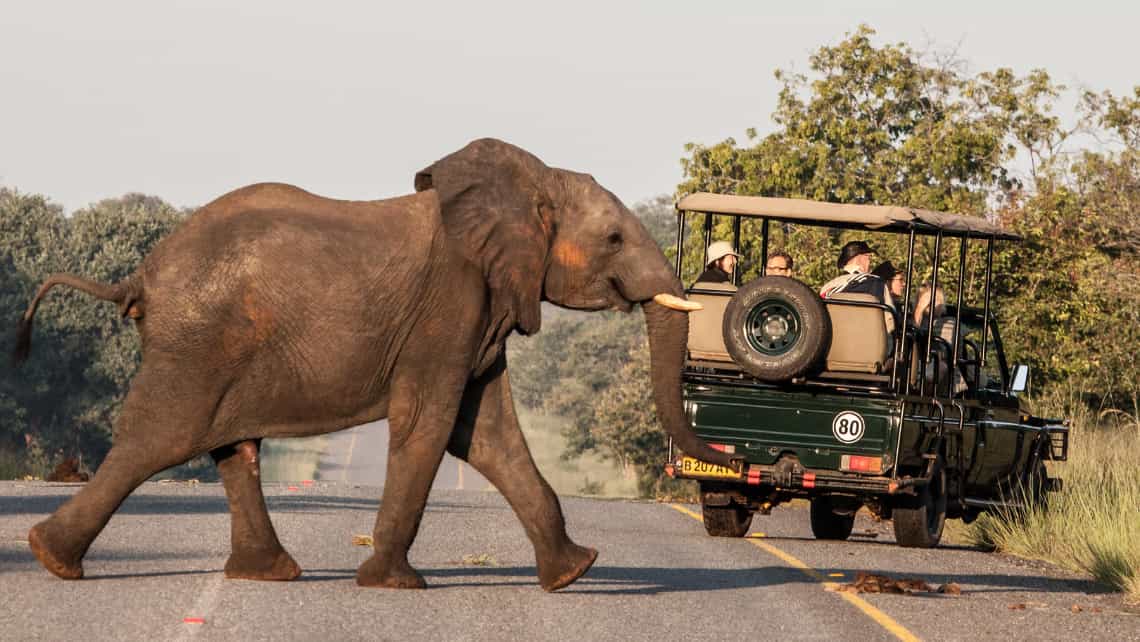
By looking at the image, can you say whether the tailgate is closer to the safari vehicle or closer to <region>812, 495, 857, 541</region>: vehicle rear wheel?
the safari vehicle

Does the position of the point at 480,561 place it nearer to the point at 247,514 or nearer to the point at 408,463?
the point at 247,514

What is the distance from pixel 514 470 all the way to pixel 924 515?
230 inches

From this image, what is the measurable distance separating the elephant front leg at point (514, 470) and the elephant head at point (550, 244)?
0.59m

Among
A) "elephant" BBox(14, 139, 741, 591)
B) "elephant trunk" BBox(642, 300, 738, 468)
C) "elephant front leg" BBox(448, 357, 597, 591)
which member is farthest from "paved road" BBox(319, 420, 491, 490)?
"elephant" BBox(14, 139, 741, 591)

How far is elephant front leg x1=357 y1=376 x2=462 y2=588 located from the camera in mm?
11547

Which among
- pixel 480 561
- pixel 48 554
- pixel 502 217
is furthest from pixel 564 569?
pixel 48 554

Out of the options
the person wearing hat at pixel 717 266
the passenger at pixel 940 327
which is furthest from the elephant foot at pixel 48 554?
the passenger at pixel 940 327

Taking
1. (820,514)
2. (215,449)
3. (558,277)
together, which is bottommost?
(820,514)

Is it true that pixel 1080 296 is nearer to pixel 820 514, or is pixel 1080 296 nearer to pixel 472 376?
pixel 820 514

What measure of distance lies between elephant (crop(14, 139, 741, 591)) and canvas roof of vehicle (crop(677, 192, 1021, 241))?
4609 millimetres

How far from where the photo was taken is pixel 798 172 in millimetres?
40406

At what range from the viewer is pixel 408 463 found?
456 inches

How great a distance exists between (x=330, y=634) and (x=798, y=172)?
31307 millimetres

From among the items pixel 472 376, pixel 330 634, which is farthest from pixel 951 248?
pixel 330 634
